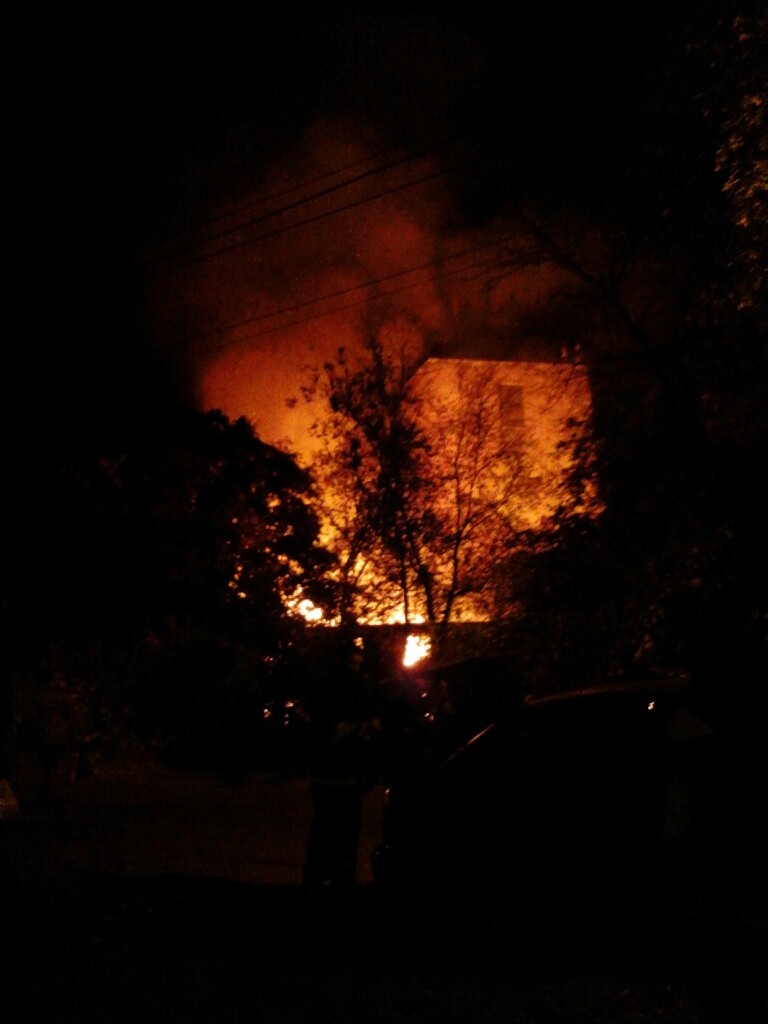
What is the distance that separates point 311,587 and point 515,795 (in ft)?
28.0

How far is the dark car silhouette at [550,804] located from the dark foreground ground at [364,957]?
6.9 inches

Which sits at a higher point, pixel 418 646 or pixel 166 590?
pixel 166 590

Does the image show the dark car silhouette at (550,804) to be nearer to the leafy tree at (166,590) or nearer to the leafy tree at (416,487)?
the leafy tree at (166,590)

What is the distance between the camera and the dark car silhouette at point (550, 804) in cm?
634

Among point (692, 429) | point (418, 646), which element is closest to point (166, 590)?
point (418, 646)

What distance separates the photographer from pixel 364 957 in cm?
637

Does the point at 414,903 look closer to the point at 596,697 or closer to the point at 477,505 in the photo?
the point at 596,697

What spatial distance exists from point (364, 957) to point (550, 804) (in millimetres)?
1265

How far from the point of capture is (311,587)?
15289 mm

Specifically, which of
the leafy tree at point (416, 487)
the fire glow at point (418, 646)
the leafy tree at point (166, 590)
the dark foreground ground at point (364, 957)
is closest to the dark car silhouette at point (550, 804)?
the dark foreground ground at point (364, 957)

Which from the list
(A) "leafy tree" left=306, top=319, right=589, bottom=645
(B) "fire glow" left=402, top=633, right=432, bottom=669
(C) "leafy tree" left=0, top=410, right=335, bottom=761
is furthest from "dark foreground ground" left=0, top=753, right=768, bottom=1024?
(A) "leafy tree" left=306, top=319, right=589, bottom=645

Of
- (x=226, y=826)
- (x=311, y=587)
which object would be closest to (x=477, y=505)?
(x=311, y=587)

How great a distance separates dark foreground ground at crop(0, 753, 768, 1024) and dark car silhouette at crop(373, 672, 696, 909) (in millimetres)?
176

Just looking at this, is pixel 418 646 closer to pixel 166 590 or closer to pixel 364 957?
pixel 166 590
